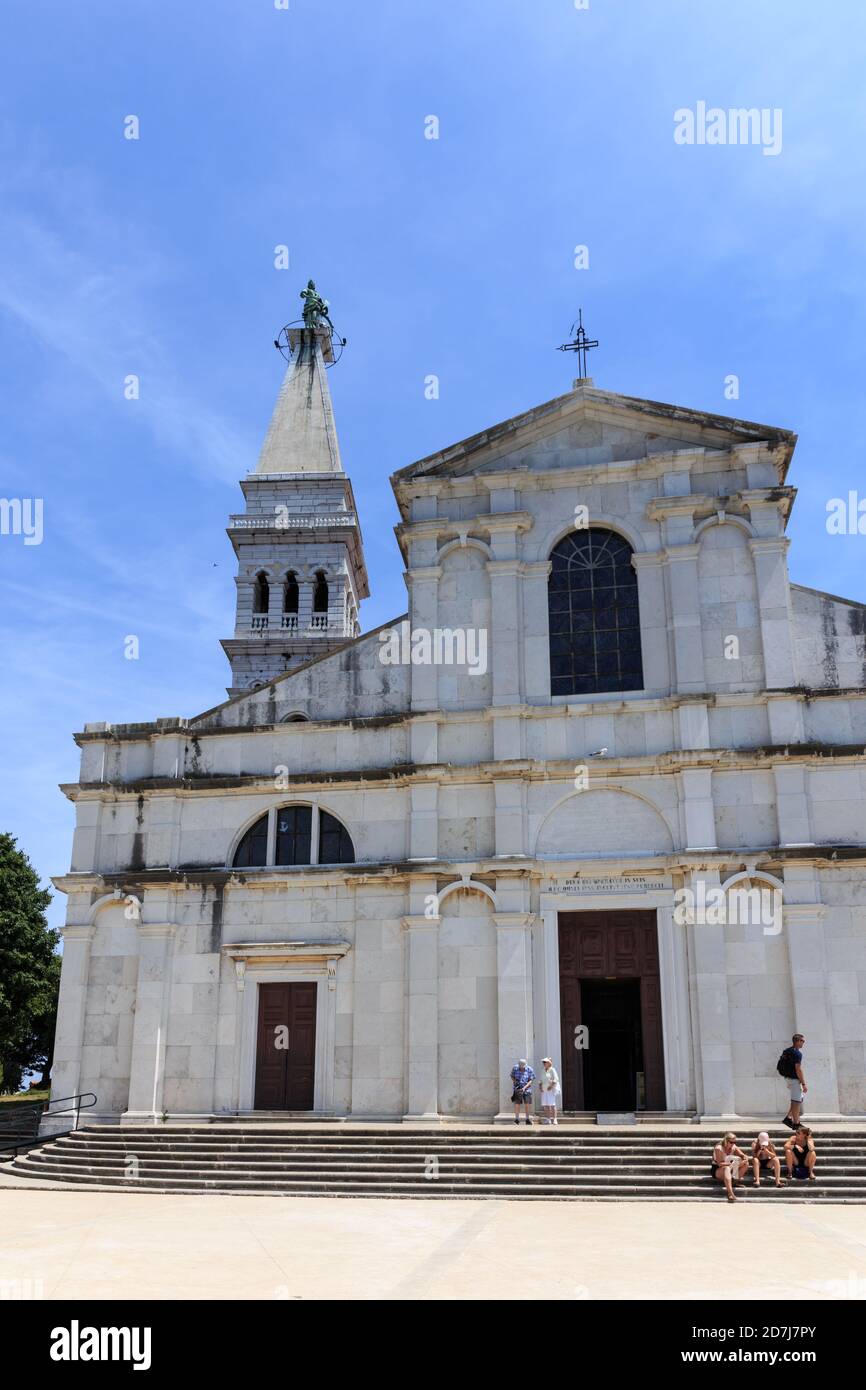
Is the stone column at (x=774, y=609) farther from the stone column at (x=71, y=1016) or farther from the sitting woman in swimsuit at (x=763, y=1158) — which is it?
the stone column at (x=71, y=1016)

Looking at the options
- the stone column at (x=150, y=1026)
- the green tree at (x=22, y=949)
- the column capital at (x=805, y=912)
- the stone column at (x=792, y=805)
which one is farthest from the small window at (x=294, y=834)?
the green tree at (x=22, y=949)

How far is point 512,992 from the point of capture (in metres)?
23.2

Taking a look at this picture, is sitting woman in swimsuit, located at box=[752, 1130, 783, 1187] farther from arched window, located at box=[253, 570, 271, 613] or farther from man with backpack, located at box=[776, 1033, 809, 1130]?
arched window, located at box=[253, 570, 271, 613]

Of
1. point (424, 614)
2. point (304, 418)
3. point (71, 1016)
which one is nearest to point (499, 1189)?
point (71, 1016)

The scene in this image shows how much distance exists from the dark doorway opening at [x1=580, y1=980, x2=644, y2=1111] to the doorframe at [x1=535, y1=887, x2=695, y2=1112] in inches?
31.2

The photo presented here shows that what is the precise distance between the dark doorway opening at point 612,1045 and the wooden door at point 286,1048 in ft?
18.2

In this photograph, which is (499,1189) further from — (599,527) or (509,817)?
(599,527)

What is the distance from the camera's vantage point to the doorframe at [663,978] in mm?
22391

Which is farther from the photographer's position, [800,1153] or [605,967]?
[605,967]

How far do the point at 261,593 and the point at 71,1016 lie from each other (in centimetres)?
3667

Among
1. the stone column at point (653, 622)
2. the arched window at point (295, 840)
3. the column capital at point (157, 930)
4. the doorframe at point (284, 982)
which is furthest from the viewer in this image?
the arched window at point (295, 840)

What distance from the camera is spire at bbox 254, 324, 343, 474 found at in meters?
62.9

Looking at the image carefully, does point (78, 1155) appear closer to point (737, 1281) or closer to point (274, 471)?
point (737, 1281)
